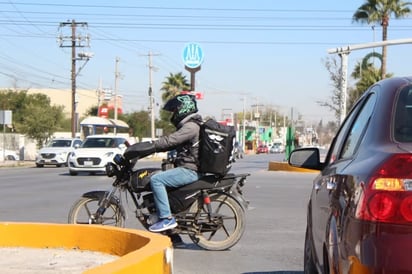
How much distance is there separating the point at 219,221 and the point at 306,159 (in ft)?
9.44

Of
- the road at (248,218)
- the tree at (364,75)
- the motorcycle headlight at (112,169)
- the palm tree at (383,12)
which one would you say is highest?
the palm tree at (383,12)

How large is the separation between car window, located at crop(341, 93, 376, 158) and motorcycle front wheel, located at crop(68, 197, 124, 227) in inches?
175

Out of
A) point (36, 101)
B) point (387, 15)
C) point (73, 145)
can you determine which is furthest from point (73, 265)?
point (36, 101)

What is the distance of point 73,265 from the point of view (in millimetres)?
6273

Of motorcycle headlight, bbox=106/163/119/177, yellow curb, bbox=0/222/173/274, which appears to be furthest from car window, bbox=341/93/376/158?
motorcycle headlight, bbox=106/163/119/177

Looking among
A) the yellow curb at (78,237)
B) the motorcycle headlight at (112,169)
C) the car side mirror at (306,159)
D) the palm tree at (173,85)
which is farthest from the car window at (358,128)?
the palm tree at (173,85)

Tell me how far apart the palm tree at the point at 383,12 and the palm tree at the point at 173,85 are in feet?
118

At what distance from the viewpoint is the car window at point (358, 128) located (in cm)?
406

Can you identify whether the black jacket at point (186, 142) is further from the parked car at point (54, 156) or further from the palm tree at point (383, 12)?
the palm tree at point (383, 12)

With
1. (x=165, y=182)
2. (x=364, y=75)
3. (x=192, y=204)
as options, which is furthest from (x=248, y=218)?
(x=364, y=75)

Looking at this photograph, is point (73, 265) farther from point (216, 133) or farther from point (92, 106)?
point (92, 106)

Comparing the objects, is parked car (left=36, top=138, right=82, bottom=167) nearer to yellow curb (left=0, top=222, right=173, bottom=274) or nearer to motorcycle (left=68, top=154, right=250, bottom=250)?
motorcycle (left=68, top=154, right=250, bottom=250)

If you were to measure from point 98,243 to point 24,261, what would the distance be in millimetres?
792

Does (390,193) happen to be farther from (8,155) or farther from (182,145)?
(8,155)
